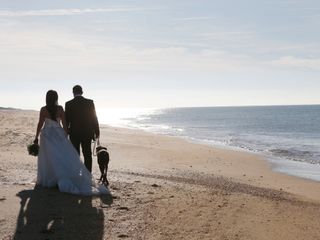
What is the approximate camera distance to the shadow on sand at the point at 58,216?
20.0ft

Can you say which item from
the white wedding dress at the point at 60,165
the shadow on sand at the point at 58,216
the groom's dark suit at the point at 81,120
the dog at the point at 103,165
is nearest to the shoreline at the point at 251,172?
the dog at the point at 103,165

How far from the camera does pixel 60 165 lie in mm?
8570

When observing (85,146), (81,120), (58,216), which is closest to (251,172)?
(85,146)

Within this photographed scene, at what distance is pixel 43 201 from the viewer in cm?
767

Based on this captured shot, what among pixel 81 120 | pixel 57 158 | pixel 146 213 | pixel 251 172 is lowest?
pixel 251 172

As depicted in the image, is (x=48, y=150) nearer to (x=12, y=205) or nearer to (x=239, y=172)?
(x=12, y=205)

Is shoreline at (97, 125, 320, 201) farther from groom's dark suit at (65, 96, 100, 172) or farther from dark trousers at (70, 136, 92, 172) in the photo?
groom's dark suit at (65, 96, 100, 172)

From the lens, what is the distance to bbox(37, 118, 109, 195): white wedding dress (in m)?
8.47

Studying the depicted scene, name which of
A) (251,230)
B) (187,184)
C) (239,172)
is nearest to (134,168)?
(187,184)

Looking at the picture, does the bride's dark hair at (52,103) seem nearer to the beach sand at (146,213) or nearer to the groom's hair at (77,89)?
the groom's hair at (77,89)

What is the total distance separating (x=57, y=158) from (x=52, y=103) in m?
1.02

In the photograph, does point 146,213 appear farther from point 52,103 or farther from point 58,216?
point 52,103

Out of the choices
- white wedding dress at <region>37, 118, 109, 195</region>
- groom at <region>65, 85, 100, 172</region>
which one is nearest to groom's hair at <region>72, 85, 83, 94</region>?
groom at <region>65, 85, 100, 172</region>

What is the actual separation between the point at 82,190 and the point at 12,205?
137 cm
